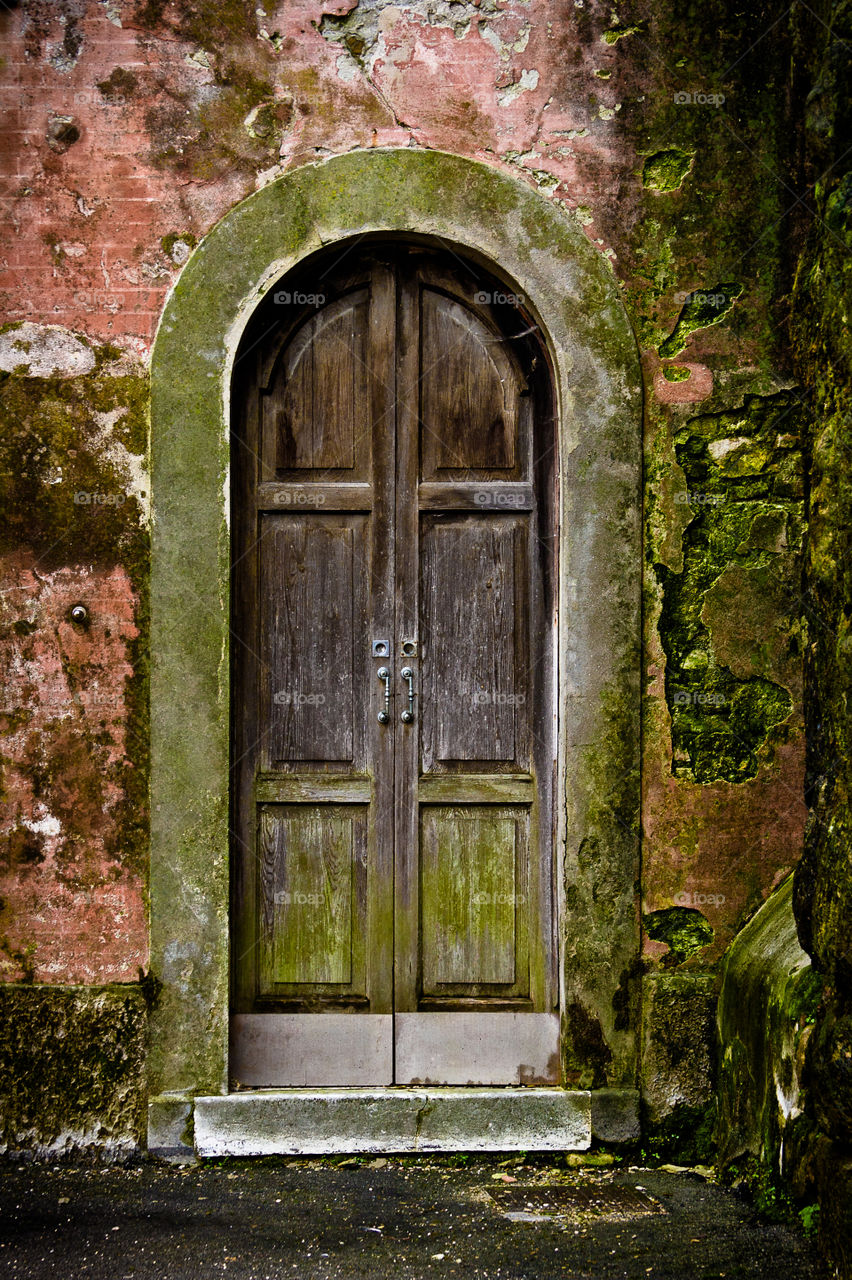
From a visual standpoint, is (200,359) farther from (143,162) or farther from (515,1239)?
(515,1239)

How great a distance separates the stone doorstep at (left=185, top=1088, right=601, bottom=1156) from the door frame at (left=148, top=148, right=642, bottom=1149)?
4.9 inches

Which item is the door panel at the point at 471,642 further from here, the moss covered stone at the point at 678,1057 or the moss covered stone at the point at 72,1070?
the moss covered stone at the point at 72,1070

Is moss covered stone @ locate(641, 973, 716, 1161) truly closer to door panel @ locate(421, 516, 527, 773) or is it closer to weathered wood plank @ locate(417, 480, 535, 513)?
door panel @ locate(421, 516, 527, 773)

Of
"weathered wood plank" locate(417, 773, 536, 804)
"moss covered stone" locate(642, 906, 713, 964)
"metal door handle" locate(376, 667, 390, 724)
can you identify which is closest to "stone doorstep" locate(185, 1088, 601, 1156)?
"moss covered stone" locate(642, 906, 713, 964)

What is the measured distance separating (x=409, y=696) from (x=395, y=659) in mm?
137

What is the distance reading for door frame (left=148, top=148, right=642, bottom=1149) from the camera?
3291 millimetres

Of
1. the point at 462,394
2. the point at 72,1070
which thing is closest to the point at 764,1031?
the point at 72,1070

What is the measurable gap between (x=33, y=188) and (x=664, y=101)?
210cm

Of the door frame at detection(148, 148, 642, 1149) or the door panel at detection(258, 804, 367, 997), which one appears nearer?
the door frame at detection(148, 148, 642, 1149)

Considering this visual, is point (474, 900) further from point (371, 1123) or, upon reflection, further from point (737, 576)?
point (737, 576)

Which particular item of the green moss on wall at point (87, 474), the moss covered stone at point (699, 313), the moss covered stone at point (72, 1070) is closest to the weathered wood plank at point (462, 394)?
the moss covered stone at point (699, 313)

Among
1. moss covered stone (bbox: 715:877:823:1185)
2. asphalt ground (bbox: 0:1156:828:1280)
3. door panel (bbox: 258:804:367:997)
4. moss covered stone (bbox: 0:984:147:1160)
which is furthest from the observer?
door panel (bbox: 258:804:367:997)

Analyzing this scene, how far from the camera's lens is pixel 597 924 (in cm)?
331

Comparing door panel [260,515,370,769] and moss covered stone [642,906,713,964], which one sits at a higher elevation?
door panel [260,515,370,769]
